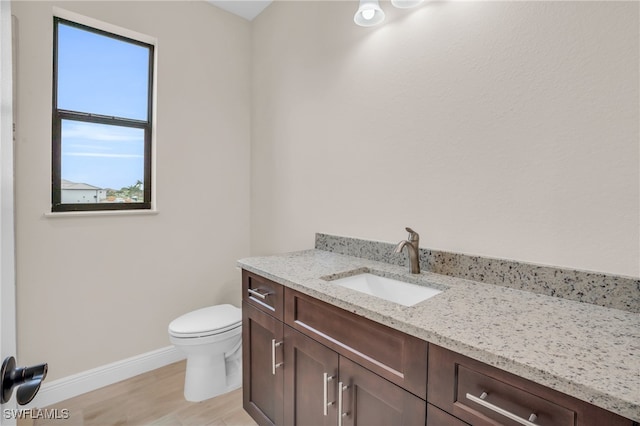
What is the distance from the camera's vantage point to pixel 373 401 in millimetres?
1012

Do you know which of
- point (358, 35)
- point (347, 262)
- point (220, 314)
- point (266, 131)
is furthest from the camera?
point (266, 131)

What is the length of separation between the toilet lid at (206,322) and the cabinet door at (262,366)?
328 millimetres

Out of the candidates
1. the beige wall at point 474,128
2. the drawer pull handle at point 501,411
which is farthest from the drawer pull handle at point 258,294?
the drawer pull handle at point 501,411

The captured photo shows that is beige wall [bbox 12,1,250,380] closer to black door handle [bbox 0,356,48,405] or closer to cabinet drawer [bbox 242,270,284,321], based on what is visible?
cabinet drawer [bbox 242,270,284,321]

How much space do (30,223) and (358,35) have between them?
2.19 metres

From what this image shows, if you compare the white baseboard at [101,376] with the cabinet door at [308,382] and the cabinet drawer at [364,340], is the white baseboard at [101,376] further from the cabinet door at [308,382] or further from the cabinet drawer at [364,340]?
the cabinet drawer at [364,340]

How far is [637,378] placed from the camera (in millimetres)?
614

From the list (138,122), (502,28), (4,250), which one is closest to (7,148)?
(4,250)

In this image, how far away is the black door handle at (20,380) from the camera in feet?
1.69

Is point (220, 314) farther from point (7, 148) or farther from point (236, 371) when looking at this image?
point (7, 148)

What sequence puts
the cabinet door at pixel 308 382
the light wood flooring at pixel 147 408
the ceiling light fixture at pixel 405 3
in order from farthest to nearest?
the light wood flooring at pixel 147 408, the ceiling light fixture at pixel 405 3, the cabinet door at pixel 308 382

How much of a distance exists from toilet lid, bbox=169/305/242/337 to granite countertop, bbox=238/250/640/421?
0.87 meters

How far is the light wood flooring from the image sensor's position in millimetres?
1752

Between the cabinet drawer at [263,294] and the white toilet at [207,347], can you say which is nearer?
the cabinet drawer at [263,294]
